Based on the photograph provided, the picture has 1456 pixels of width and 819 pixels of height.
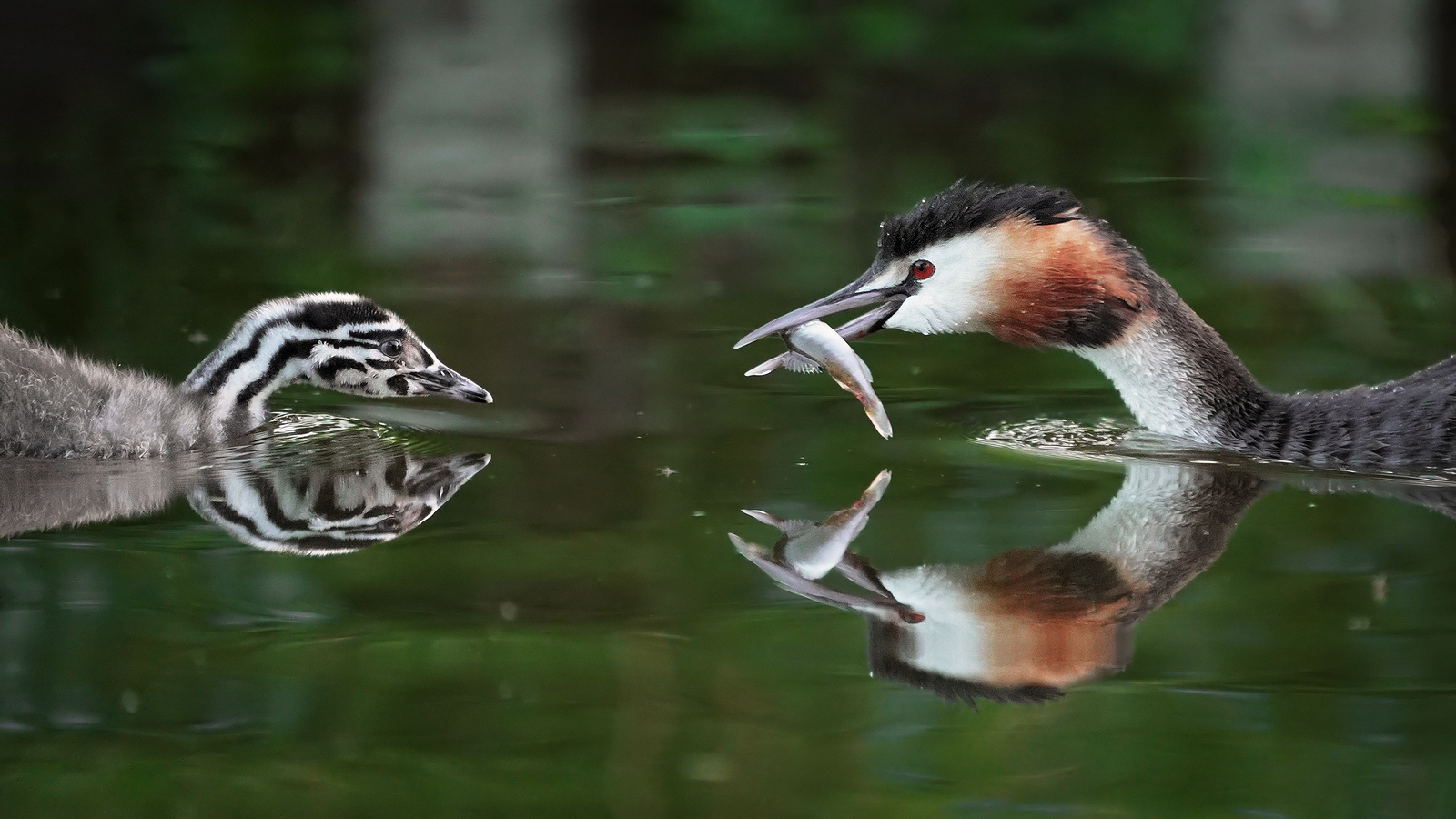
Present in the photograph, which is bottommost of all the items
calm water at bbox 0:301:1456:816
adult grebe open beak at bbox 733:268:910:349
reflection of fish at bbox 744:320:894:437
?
calm water at bbox 0:301:1456:816

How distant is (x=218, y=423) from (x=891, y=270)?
1.87m

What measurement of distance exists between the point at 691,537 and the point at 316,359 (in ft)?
4.87

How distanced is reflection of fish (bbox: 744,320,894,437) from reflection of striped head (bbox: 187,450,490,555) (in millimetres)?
879

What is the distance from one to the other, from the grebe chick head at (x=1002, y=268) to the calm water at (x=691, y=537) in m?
0.34

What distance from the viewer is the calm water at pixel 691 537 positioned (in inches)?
126

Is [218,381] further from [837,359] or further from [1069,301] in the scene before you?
[1069,301]

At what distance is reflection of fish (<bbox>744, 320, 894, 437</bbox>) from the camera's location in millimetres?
4934

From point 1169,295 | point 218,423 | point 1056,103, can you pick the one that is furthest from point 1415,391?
point 1056,103

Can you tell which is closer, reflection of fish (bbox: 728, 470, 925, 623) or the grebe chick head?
reflection of fish (bbox: 728, 470, 925, 623)

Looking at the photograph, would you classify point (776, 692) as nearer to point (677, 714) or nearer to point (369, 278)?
point (677, 714)

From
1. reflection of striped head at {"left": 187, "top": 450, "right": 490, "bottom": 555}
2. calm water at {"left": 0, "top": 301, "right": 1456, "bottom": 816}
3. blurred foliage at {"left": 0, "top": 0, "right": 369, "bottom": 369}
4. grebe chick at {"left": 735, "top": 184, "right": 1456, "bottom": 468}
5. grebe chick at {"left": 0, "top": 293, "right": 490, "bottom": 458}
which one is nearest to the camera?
calm water at {"left": 0, "top": 301, "right": 1456, "bottom": 816}

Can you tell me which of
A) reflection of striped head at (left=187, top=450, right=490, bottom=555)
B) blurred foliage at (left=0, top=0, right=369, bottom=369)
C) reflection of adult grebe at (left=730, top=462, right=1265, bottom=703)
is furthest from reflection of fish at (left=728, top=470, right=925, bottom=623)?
blurred foliage at (left=0, top=0, right=369, bottom=369)

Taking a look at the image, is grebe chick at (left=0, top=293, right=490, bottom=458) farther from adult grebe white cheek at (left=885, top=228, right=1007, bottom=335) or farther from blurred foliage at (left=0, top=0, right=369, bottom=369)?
adult grebe white cheek at (left=885, top=228, right=1007, bottom=335)

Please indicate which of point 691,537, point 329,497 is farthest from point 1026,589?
point 329,497
